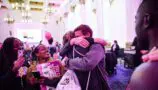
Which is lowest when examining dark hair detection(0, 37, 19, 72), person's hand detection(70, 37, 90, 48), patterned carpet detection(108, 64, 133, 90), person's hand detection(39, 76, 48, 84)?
patterned carpet detection(108, 64, 133, 90)

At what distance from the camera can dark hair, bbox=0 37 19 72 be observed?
2852 mm

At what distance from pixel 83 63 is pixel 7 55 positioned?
133cm

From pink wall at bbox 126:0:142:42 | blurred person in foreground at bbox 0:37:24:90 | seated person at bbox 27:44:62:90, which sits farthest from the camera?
pink wall at bbox 126:0:142:42

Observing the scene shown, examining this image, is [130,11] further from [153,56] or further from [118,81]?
[153,56]

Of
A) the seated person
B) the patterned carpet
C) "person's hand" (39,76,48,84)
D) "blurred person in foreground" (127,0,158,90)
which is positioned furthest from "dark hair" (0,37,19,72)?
the patterned carpet

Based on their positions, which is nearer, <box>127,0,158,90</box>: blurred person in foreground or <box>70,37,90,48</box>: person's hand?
<box>127,0,158,90</box>: blurred person in foreground

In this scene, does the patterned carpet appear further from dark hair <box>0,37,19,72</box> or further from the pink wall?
dark hair <box>0,37,19,72</box>

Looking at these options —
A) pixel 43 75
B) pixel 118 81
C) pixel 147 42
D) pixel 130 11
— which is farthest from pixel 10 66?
pixel 130 11

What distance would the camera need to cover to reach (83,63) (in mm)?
2094

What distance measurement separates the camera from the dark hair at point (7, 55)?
285 cm

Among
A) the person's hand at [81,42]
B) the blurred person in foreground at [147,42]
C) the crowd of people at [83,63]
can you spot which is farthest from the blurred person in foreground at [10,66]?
the blurred person in foreground at [147,42]

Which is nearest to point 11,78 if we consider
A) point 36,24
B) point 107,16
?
point 107,16

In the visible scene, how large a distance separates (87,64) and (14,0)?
12455 millimetres

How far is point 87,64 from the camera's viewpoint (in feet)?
6.83
